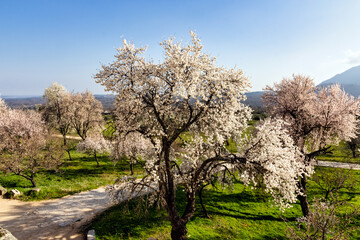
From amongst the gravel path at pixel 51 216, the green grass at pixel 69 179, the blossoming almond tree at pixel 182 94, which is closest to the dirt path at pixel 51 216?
the gravel path at pixel 51 216

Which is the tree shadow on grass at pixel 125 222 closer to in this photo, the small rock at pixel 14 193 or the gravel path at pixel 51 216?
the gravel path at pixel 51 216

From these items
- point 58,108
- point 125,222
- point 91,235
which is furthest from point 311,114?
point 58,108

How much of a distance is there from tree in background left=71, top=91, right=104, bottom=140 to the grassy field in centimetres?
3171

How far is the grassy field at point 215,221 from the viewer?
14836mm

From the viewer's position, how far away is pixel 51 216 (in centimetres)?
1656

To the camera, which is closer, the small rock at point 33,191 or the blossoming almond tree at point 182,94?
the blossoming almond tree at point 182,94

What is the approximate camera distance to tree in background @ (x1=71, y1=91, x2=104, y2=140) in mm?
45188

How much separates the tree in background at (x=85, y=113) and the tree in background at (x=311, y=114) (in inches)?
1546

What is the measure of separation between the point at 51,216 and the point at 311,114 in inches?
1016

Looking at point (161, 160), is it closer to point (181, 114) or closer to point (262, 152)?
point (181, 114)

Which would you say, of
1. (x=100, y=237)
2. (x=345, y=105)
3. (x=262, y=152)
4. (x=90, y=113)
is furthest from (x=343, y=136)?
(x=90, y=113)

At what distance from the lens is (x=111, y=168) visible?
33.8 meters

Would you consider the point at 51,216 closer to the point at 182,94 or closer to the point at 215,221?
the point at 215,221

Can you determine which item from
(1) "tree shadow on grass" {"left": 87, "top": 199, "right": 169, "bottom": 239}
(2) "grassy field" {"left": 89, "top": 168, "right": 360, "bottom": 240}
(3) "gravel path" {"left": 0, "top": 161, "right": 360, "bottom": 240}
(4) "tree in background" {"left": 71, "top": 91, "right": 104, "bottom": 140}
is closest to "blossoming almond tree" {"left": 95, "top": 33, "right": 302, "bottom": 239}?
(2) "grassy field" {"left": 89, "top": 168, "right": 360, "bottom": 240}
